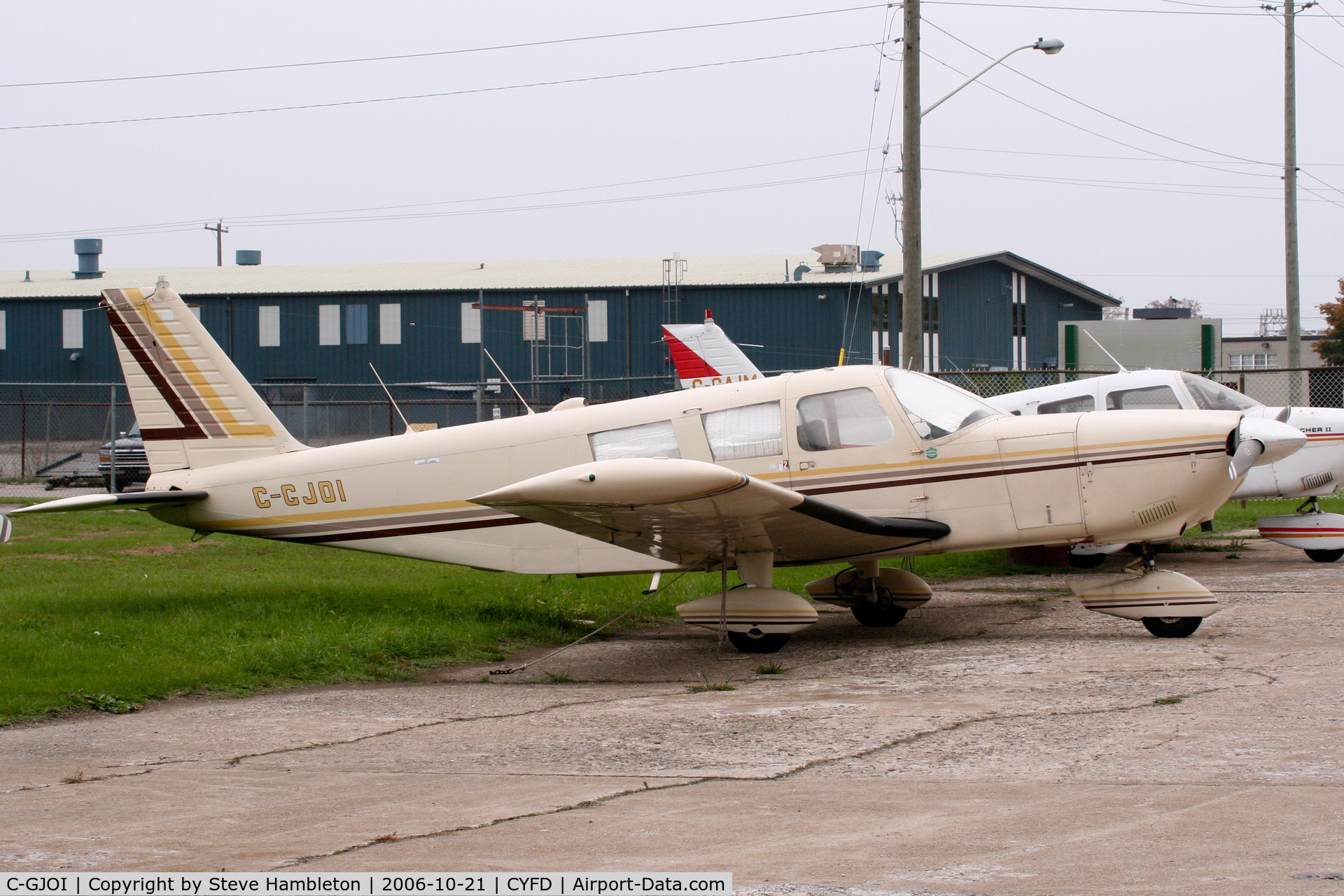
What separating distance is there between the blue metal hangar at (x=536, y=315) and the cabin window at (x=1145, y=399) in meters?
24.6

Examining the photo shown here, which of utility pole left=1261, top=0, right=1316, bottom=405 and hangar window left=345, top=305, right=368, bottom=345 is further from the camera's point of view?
hangar window left=345, top=305, right=368, bottom=345

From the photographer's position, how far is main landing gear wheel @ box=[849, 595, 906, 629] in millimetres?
11180

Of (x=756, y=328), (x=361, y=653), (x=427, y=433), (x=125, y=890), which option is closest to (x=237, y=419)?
(x=427, y=433)

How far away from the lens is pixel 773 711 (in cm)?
735

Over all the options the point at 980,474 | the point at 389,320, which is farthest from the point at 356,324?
the point at 980,474

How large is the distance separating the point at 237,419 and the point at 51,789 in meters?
5.88

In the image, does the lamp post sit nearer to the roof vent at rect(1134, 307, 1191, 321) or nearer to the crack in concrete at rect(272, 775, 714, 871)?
the crack in concrete at rect(272, 775, 714, 871)

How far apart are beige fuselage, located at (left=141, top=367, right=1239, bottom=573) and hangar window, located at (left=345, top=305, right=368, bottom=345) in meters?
34.5

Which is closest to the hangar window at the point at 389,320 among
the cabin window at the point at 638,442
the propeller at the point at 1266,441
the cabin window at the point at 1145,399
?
the cabin window at the point at 1145,399

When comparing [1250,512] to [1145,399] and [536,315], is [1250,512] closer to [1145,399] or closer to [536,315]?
[1145,399]

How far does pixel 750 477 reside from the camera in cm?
870

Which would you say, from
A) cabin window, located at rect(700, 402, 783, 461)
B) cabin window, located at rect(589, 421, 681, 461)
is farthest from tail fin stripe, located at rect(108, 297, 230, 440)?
cabin window, located at rect(700, 402, 783, 461)

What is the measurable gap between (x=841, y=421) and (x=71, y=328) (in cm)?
4325

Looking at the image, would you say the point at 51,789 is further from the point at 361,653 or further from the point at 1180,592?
the point at 1180,592
